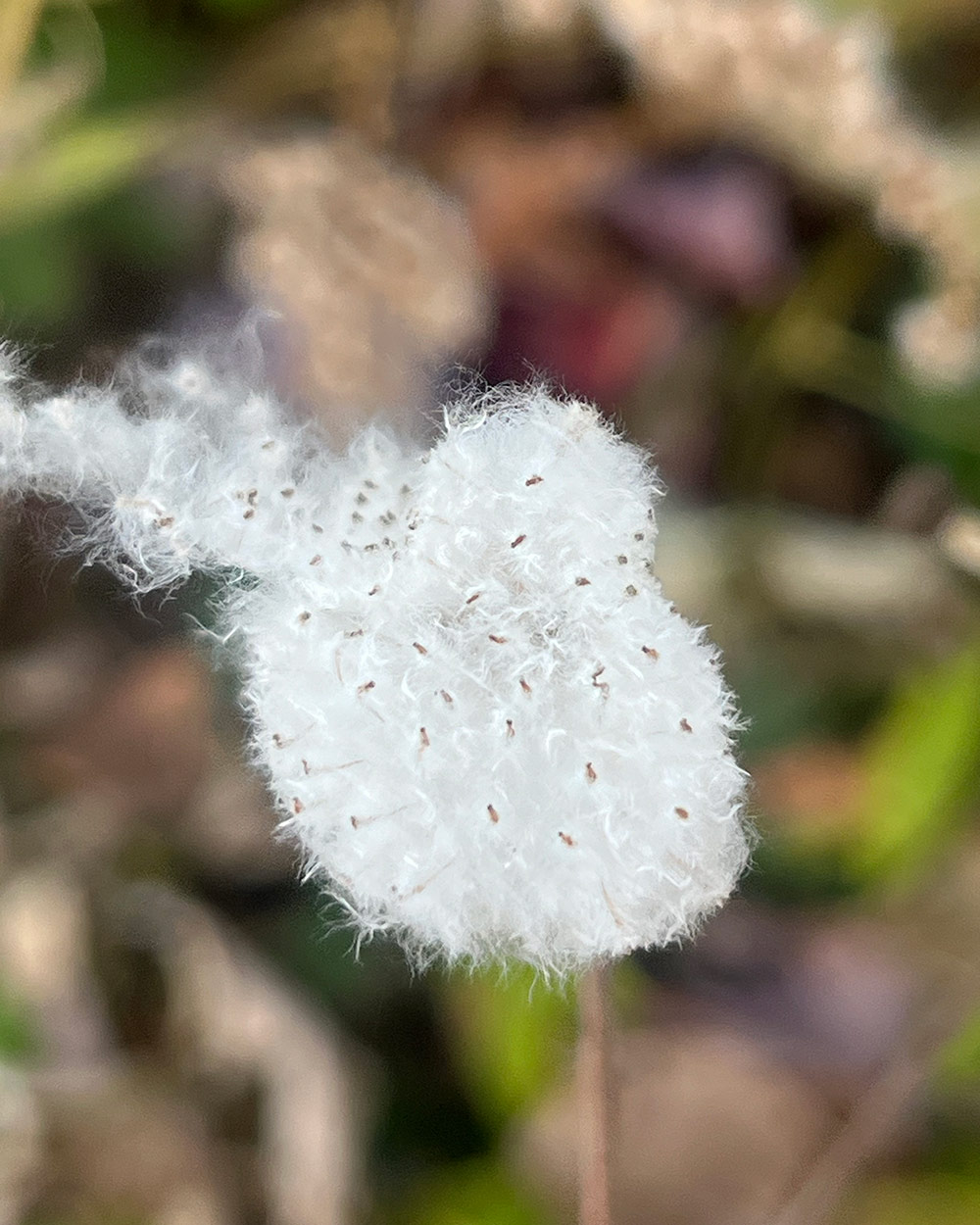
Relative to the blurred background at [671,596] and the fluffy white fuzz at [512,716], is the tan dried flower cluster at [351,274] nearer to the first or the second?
the blurred background at [671,596]

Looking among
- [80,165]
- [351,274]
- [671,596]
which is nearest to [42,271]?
[80,165]

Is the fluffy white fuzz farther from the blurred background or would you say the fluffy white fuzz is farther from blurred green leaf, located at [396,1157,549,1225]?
blurred green leaf, located at [396,1157,549,1225]

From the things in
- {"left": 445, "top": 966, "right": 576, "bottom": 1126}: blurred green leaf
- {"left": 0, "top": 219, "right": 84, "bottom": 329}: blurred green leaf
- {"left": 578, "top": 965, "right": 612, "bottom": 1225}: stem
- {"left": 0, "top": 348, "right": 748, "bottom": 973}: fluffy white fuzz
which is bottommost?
{"left": 445, "top": 966, "right": 576, "bottom": 1126}: blurred green leaf

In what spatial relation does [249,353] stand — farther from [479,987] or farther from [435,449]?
[479,987]

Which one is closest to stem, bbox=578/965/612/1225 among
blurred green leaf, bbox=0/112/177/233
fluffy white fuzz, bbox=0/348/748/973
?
fluffy white fuzz, bbox=0/348/748/973

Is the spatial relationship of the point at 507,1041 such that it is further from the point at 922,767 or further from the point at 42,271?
the point at 42,271

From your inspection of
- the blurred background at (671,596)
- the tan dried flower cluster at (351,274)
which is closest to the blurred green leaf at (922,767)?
the blurred background at (671,596)
